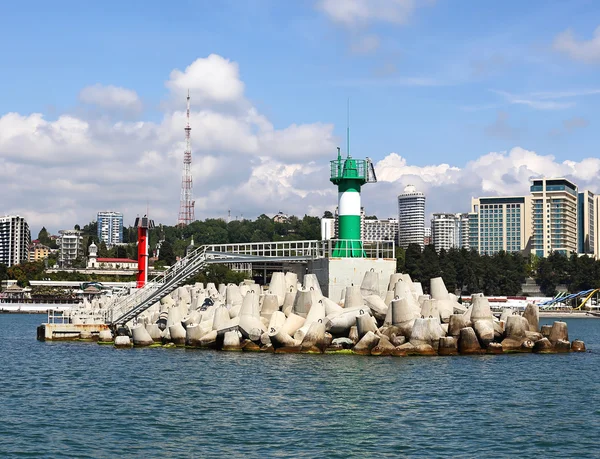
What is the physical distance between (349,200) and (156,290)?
1155 centimetres

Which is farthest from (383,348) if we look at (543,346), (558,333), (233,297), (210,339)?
(233,297)

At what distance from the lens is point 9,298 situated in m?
159

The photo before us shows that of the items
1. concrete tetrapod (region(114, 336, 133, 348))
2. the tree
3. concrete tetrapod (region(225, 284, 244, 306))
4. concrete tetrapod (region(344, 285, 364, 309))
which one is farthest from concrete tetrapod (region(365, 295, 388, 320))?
the tree

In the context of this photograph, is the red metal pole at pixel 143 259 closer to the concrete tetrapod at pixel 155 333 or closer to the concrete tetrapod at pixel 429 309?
the concrete tetrapod at pixel 155 333

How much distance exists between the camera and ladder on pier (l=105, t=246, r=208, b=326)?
5209 centimetres

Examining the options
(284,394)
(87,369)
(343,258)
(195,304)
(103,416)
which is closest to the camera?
(103,416)

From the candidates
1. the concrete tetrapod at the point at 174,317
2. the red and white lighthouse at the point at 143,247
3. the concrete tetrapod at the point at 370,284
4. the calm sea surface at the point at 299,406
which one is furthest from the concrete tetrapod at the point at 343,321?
the red and white lighthouse at the point at 143,247

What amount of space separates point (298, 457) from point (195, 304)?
1344 inches

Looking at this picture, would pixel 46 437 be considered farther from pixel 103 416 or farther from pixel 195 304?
pixel 195 304

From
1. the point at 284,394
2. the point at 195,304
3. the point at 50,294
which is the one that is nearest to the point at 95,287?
the point at 50,294

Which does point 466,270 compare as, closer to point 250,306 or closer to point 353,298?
point 353,298

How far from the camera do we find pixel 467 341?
4269 cm

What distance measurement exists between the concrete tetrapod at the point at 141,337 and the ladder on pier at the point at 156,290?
3.78m

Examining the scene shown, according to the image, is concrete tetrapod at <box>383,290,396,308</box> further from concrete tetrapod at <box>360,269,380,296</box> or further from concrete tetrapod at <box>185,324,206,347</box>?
concrete tetrapod at <box>185,324,206,347</box>
